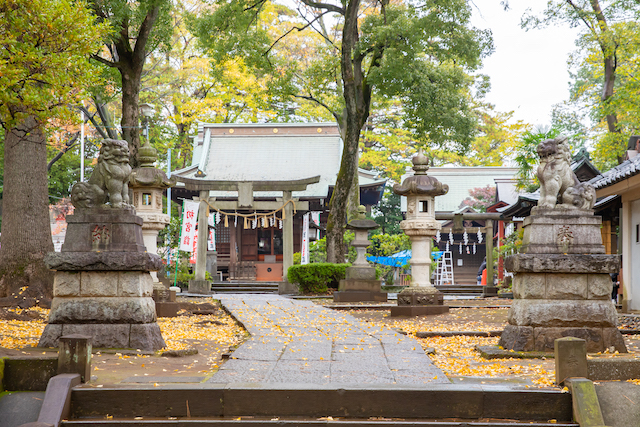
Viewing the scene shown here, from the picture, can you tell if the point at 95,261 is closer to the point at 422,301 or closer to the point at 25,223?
the point at 25,223

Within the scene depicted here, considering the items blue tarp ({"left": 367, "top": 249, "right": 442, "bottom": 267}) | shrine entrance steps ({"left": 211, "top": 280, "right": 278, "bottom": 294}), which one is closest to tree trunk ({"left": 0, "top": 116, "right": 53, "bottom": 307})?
shrine entrance steps ({"left": 211, "top": 280, "right": 278, "bottom": 294})

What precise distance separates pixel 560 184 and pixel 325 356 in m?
3.58

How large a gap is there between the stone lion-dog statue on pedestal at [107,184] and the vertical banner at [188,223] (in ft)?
43.1

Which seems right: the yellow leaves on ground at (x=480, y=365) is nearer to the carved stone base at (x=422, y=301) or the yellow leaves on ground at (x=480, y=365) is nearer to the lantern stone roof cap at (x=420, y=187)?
the carved stone base at (x=422, y=301)

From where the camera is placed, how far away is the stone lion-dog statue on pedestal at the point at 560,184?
7.40 m

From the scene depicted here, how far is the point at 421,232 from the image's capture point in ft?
44.0

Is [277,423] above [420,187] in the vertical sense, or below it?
below

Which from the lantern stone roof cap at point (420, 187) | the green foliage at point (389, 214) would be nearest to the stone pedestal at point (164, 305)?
the lantern stone roof cap at point (420, 187)

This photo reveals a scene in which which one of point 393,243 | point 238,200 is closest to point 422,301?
point 238,200

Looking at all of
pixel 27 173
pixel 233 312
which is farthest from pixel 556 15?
pixel 27 173

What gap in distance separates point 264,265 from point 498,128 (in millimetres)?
16878

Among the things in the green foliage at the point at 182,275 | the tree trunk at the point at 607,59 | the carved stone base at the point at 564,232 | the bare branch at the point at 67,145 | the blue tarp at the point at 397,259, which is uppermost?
the tree trunk at the point at 607,59

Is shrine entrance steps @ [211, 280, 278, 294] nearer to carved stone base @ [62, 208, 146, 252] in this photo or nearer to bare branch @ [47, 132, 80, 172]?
bare branch @ [47, 132, 80, 172]

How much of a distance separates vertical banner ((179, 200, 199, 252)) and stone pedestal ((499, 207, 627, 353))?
1497 cm
